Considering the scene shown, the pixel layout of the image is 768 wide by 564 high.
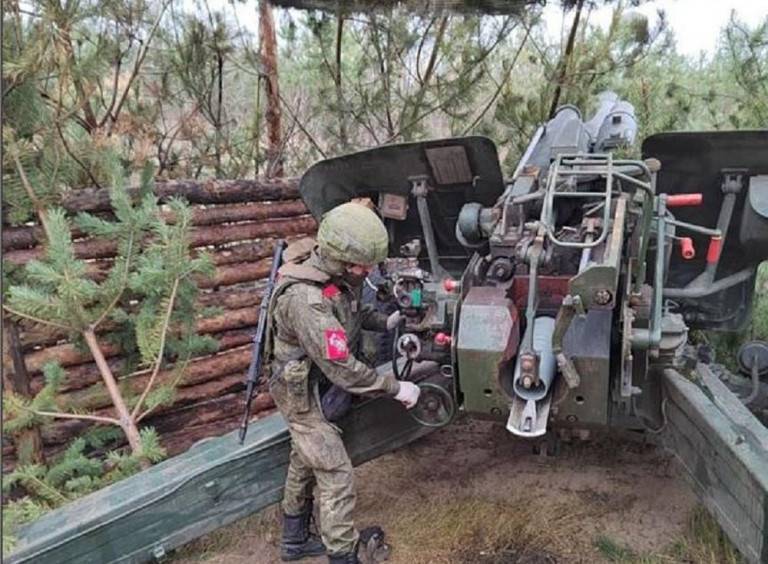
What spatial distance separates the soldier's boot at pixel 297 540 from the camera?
3305 millimetres

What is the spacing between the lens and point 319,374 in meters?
3.15

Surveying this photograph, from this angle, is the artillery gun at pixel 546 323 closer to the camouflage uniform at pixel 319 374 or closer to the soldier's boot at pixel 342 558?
the camouflage uniform at pixel 319 374

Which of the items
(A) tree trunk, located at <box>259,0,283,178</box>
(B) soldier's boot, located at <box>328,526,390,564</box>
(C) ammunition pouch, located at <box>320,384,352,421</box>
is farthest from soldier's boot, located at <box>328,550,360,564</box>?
(A) tree trunk, located at <box>259,0,283,178</box>

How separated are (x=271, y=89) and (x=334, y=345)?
13.6 ft

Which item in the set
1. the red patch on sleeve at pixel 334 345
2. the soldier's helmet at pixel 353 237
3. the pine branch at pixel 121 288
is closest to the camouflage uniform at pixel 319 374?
the red patch on sleeve at pixel 334 345

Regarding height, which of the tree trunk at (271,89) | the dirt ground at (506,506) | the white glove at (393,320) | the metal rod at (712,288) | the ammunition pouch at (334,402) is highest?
the tree trunk at (271,89)

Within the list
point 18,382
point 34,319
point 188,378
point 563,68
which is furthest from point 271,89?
point 34,319

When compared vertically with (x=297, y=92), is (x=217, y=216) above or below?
below

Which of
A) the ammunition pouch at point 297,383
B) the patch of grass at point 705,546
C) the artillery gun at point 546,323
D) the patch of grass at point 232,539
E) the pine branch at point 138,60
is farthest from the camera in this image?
the pine branch at point 138,60

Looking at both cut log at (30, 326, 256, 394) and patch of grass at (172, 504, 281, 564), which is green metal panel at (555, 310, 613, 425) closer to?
patch of grass at (172, 504, 281, 564)

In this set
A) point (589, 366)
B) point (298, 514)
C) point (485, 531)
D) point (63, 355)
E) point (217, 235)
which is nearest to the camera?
point (589, 366)

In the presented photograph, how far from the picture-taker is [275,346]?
3.12m

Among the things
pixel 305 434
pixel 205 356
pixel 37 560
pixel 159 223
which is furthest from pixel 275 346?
pixel 205 356

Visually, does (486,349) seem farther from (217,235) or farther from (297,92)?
(297,92)
